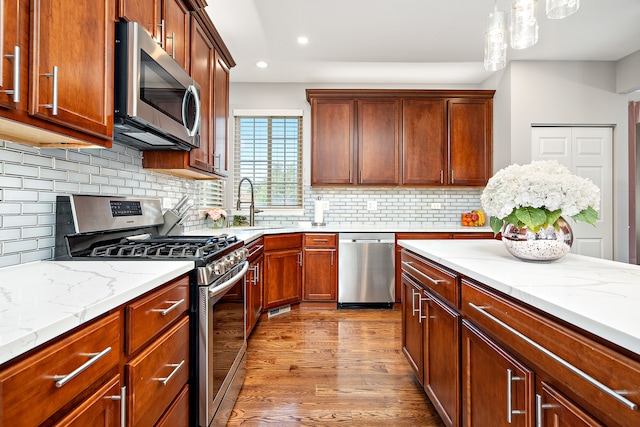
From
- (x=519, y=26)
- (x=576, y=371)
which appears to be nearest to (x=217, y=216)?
(x=519, y=26)

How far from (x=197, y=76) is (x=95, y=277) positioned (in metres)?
1.68

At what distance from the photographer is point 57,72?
41.3 inches

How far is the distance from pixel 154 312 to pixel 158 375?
23 cm

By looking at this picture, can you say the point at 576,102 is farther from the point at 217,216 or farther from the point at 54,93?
the point at 54,93

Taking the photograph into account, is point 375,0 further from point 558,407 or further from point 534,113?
point 558,407

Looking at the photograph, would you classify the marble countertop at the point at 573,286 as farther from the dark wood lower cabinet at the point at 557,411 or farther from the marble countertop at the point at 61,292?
the marble countertop at the point at 61,292

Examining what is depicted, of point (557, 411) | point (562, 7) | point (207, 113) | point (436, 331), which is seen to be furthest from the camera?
point (207, 113)

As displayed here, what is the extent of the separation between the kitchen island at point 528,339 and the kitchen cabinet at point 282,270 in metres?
1.85

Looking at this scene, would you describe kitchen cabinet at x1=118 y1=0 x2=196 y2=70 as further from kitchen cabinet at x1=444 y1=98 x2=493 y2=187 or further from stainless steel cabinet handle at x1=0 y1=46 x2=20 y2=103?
kitchen cabinet at x1=444 y1=98 x2=493 y2=187

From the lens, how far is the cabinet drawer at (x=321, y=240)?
3.66m

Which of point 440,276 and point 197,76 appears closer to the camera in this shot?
point 440,276

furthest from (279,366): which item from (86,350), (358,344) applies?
(86,350)

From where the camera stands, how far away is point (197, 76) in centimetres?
229

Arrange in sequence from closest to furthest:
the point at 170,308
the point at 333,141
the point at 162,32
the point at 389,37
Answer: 1. the point at 170,308
2. the point at 162,32
3. the point at 389,37
4. the point at 333,141
